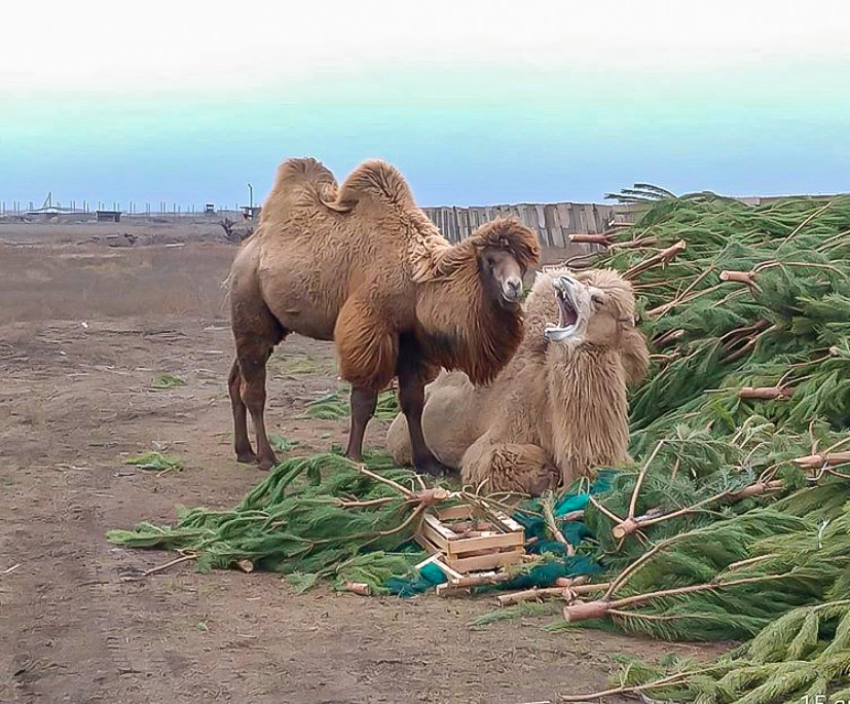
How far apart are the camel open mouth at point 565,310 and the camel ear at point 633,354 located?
36cm

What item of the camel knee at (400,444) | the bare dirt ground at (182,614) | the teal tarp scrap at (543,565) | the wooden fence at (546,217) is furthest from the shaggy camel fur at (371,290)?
the wooden fence at (546,217)

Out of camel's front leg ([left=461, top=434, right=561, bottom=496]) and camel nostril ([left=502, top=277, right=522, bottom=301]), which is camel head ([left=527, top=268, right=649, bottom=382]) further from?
camel's front leg ([left=461, top=434, right=561, bottom=496])

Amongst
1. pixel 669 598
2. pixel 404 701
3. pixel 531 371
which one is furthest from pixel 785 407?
pixel 404 701

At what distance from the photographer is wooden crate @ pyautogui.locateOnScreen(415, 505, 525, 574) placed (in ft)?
18.9

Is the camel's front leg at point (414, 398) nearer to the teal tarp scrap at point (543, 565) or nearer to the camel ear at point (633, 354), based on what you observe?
the camel ear at point (633, 354)

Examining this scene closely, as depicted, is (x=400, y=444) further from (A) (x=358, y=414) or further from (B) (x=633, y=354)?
(B) (x=633, y=354)

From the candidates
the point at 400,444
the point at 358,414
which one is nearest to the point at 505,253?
the point at 358,414

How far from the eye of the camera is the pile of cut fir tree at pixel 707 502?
4.51 metres

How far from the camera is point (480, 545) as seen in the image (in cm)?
580

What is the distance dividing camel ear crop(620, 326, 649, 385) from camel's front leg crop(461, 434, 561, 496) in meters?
0.77

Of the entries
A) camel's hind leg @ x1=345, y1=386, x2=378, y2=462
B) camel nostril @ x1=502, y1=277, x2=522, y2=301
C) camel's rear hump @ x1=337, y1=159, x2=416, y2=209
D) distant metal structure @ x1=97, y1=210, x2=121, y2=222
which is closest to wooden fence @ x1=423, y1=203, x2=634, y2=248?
camel's rear hump @ x1=337, y1=159, x2=416, y2=209

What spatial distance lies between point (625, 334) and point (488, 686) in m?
3.25

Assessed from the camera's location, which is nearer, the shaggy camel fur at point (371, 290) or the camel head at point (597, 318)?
the camel head at point (597, 318)

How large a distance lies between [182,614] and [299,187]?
438 cm
